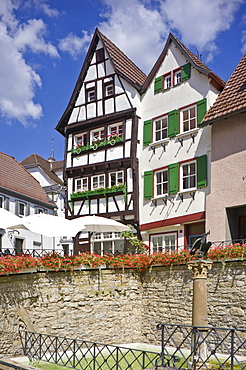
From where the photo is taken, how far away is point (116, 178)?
22031 millimetres

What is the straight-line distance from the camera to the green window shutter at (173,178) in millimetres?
20109

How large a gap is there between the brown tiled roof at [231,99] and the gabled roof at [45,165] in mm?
21289

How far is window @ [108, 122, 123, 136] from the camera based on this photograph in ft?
73.6

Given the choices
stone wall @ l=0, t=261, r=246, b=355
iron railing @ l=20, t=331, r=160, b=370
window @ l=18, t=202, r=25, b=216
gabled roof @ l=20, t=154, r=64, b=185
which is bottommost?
iron railing @ l=20, t=331, r=160, b=370

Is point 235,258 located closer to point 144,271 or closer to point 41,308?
point 144,271

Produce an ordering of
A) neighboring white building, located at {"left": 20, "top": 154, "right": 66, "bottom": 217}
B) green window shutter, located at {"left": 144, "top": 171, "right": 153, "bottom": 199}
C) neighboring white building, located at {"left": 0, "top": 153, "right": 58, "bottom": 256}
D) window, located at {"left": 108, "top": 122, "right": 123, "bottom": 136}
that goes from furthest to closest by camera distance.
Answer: neighboring white building, located at {"left": 20, "top": 154, "right": 66, "bottom": 217}
neighboring white building, located at {"left": 0, "top": 153, "right": 58, "bottom": 256}
window, located at {"left": 108, "top": 122, "right": 123, "bottom": 136}
green window shutter, located at {"left": 144, "top": 171, "right": 153, "bottom": 199}

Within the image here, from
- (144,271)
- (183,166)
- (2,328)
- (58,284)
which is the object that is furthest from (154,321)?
(183,166)

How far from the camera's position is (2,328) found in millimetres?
13633

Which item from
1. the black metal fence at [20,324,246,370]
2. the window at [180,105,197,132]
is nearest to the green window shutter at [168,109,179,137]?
the window at [180,105,197,132]

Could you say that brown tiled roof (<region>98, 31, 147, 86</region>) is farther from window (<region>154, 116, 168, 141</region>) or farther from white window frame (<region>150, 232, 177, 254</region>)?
white window frame (<region>150, 232, 177, 254</region>)

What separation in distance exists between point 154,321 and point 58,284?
3.75 m

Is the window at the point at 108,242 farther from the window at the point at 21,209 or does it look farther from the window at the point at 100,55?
the window at the point at 100,55

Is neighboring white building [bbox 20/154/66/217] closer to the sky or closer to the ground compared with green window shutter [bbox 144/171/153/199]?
closer to the sky

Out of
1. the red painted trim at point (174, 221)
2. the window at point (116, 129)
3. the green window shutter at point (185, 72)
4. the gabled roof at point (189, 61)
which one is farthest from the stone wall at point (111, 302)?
the green window shutter at point (185, 72)
